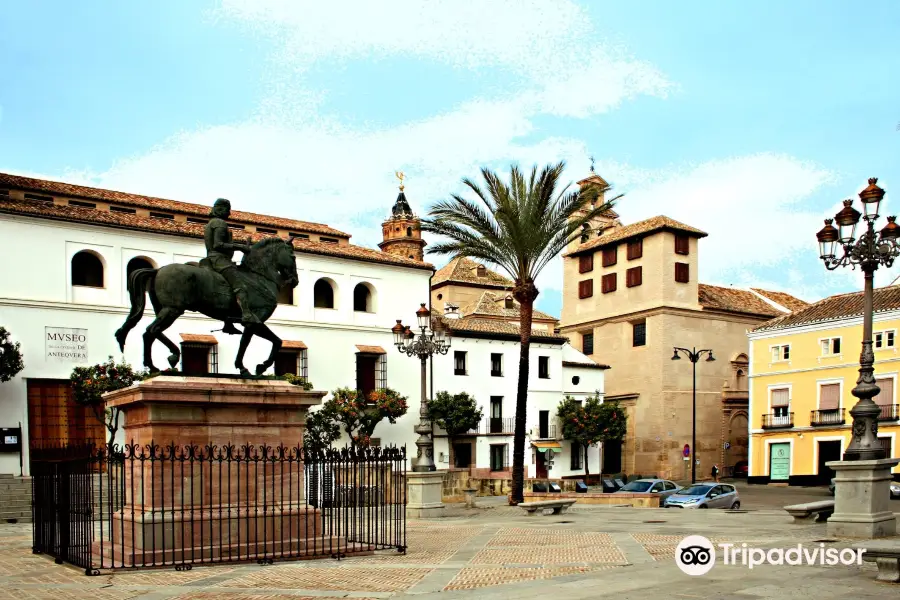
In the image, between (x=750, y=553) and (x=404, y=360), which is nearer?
(x=750, y=553)

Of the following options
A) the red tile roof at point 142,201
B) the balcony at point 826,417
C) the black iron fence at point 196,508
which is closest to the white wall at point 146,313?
the red tile roof at point 142,201

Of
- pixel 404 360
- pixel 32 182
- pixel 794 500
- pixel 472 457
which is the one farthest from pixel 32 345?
pixel 794 500

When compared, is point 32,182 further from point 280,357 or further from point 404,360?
point 404,360

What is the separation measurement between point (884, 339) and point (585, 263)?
22259 millimetres

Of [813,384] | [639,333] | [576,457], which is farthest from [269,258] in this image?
[639,333]

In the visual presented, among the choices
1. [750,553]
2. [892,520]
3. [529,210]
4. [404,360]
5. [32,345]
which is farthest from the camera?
[404,360]

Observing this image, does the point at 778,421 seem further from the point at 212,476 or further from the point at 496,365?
the point at 212,476

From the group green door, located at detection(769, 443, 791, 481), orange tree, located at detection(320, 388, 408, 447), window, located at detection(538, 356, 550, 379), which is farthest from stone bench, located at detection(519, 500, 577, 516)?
green door, located at detection(769, 443, 791, 481)

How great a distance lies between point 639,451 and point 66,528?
4594cm

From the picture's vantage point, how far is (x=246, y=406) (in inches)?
501

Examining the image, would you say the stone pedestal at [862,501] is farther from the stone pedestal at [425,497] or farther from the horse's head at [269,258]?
the stone pedestal at [425,497]

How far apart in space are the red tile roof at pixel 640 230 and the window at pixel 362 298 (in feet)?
64.8

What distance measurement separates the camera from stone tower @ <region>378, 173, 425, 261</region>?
7700 centimetres

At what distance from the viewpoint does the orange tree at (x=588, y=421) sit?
48188mm
